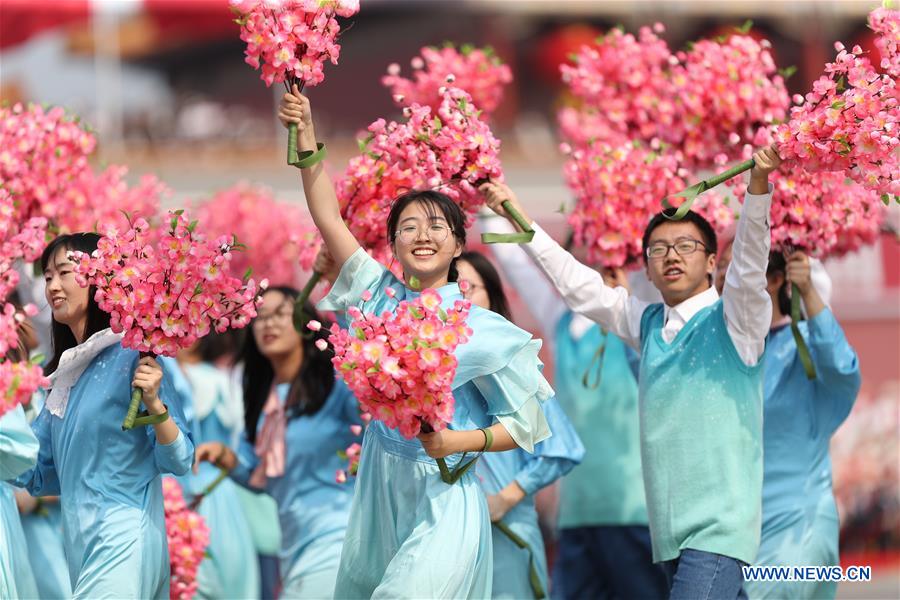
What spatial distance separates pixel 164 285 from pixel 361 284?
64 centimetres

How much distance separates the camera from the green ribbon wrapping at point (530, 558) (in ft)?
17.8

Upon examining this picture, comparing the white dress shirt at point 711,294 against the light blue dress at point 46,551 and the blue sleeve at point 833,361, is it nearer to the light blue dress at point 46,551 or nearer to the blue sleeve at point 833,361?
the blue sleeve at point 833,361

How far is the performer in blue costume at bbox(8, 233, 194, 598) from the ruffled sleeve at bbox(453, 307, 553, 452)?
3.36 feet

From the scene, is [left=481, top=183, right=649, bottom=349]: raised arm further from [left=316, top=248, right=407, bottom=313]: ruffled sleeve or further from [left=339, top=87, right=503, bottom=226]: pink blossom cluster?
[left=316, top=248, right=407, bottom=313]: ruffled sleeve

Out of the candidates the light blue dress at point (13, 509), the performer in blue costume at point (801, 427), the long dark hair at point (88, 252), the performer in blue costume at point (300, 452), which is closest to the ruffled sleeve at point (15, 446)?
the light blue dress at point (13, 509)

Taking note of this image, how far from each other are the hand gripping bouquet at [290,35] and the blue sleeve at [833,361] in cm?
212

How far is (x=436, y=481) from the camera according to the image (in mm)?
4383

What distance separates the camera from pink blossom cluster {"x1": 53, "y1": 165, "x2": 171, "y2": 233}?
Result: 6.14 m

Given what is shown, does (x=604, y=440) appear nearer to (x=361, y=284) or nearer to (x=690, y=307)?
(x=690, y=307)

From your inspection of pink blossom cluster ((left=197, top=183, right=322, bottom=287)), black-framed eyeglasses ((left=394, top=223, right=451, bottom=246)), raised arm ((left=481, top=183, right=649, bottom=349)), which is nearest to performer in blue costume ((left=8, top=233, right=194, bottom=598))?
black-framed eyeglasses ((left=394, top=223, right=451, bottom=246))

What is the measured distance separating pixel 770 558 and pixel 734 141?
1602 millimetres

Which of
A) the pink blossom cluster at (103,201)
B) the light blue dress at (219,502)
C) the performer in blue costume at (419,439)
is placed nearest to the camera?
the performer in blue costume at (419,439)

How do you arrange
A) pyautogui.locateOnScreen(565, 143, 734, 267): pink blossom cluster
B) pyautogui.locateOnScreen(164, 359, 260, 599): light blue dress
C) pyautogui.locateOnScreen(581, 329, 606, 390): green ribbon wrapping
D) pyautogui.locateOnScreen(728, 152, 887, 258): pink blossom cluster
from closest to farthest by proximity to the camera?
pyautogui.locateOnScreen(728, 152, 887, 258): pink blossom cluster < pyautogui.locateOnScreen(565, 143, 734, 267): pink blossom cluster < pyautogui.locateOnScreen(581, 329, 606, 390): green ribbon wrapping < pyautogui.locateOnScreen(164, 359, 260, 599): light blue dress

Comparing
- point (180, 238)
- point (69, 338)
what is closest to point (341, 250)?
point (180, 238)
